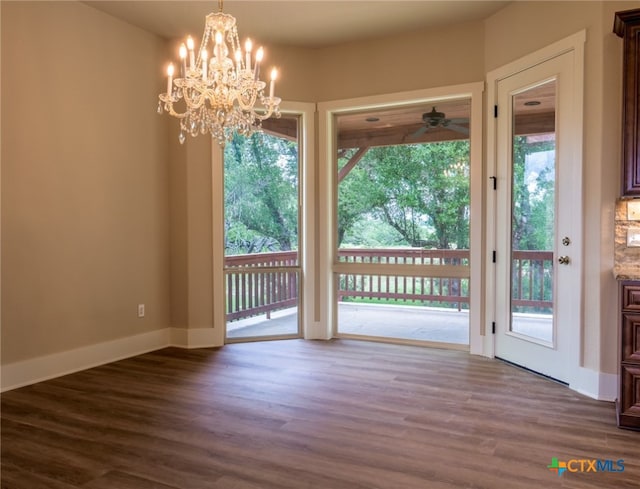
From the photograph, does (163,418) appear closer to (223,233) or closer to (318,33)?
(223,233)

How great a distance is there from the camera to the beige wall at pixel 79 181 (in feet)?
11.1

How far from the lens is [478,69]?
4.20m

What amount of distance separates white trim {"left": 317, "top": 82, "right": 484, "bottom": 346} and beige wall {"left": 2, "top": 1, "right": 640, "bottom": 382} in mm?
108

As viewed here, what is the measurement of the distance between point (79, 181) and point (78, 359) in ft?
4.73

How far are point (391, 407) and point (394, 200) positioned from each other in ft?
7.50

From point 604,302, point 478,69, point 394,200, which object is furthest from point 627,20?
point 394,200

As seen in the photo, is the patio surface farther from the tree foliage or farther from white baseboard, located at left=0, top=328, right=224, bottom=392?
the tree foliage

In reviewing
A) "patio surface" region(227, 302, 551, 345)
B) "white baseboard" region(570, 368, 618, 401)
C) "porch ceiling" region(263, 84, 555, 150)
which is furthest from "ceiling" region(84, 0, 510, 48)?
"white baseboard" region(570, 368, 618, 401)

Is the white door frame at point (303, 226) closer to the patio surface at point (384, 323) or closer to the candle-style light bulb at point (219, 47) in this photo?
the patio surface at point (384, 323)

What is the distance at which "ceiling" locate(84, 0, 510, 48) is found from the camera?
3826 millimetres

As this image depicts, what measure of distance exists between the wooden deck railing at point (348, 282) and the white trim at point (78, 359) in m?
0.80

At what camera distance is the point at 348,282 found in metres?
4.96
